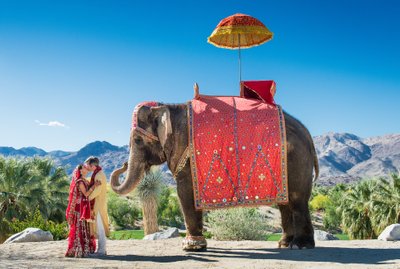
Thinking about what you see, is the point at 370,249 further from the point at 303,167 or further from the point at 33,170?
the point at 33,170

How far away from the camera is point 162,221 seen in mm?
53344

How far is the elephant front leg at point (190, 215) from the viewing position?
8.95m

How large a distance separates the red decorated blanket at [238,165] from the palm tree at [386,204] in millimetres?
17101

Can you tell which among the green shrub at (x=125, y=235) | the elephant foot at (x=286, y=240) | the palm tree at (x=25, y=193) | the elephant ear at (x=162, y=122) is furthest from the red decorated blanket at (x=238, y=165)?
the palm tree at (x=25, y=193)

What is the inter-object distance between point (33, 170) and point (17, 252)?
14.0 meters

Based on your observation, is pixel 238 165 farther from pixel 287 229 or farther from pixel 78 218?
pixel 78 218

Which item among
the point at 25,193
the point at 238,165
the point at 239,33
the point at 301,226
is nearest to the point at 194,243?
the point at 238,165

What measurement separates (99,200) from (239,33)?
492 cm

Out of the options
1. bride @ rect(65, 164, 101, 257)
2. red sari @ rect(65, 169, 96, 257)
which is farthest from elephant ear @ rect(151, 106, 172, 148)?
red sari @ rect(65, 169, 96, 257)

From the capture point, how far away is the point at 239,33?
36.7 ft

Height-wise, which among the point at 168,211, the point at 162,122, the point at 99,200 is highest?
the point at 162,122

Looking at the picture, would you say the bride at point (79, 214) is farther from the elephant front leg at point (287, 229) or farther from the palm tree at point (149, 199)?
the palm tree at point (149, 199)

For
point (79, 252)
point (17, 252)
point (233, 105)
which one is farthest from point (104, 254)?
point (233, 105)

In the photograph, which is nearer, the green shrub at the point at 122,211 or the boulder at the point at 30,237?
the boulder at the point at 30,237
